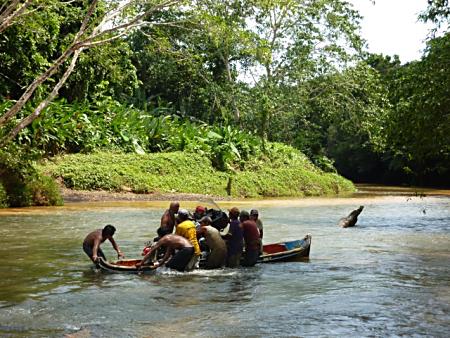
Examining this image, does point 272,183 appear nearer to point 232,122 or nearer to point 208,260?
point 232,122

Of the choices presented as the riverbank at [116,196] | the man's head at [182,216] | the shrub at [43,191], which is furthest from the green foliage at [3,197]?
the man's head at [182,216]

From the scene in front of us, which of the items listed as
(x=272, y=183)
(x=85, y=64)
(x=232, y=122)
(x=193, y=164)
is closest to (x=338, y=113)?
(x=232, y=122)

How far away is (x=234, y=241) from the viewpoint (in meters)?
12.2

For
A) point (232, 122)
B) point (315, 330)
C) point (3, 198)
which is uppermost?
point (232, 122)

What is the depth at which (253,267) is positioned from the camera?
41.3ft

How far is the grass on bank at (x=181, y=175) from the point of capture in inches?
1094

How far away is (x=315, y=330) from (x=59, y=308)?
3.45 meters

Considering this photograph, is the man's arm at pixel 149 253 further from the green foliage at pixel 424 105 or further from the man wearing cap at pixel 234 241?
the green foliage at pixel 424 105

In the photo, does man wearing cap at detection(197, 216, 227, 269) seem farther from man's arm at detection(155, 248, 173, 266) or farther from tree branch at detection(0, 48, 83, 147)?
tree branch at detection(0, 48, 83, 147)

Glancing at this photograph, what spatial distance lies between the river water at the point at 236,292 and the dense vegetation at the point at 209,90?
3.50 meters

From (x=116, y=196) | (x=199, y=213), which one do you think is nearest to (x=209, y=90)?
(x=116, y=196)

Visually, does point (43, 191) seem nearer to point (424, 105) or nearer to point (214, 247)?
point (424, 105)

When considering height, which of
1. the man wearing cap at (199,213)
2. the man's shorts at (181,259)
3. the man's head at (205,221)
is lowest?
the man's shorts at (181,259)

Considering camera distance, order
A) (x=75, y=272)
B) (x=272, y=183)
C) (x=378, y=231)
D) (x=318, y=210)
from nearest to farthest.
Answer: (x=75, y=272), (x=378, y=231), (x=318, y=210), (x=272, y=183)
